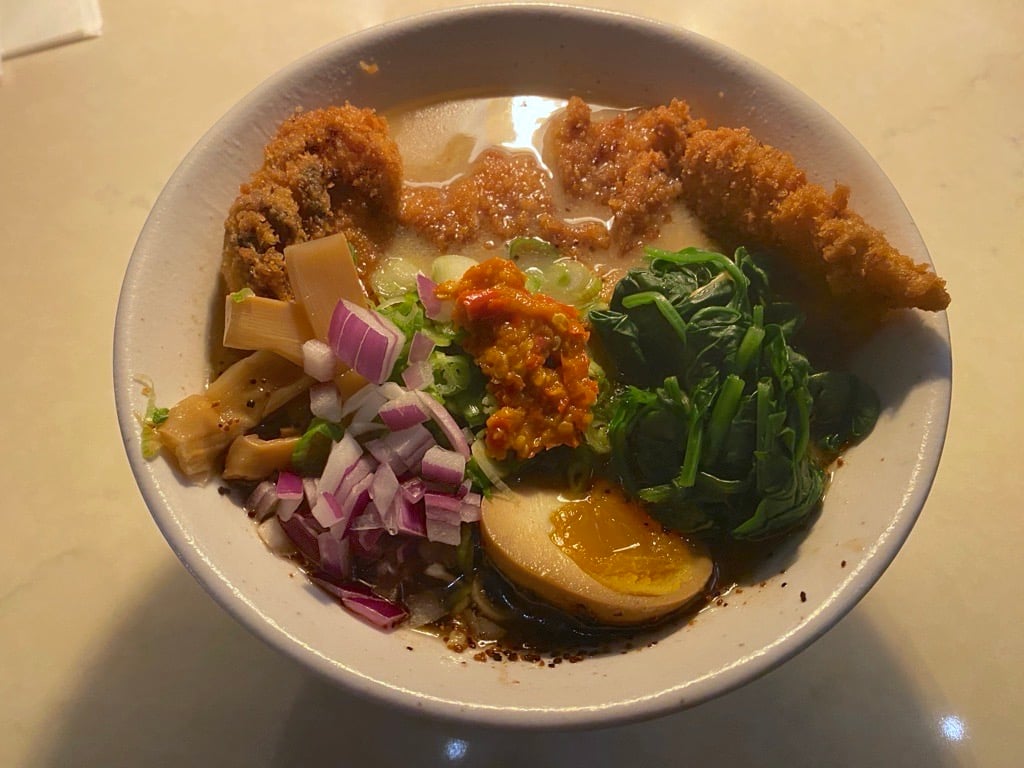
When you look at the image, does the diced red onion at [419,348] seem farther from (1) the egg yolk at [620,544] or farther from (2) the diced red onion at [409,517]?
(1) the egg yolk at [620,544]

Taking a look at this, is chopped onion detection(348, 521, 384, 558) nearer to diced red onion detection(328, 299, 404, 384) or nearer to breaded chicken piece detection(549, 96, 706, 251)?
diced red onion detection(328, 299, 404, 384)

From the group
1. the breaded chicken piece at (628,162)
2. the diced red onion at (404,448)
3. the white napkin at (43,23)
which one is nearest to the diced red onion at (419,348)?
the diced red onion at (404,448)

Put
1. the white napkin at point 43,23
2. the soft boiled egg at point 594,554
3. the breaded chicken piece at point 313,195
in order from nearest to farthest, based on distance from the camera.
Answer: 1. the soft boiled egg at point 594,554
2. the breaded chicken piece at point 313,195
3. the white napkin at point 43,23

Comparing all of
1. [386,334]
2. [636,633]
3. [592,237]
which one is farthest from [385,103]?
[636,633]

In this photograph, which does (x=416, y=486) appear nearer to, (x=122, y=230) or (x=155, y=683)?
(x=155, y=683)

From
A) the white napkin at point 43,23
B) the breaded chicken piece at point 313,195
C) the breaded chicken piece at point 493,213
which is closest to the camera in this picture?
the breaded chicken piece at point 313,195

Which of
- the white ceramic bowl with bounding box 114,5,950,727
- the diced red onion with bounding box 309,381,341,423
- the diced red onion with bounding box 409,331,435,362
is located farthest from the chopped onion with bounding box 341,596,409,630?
the diced red onion with bounding box 409,331,435,362
